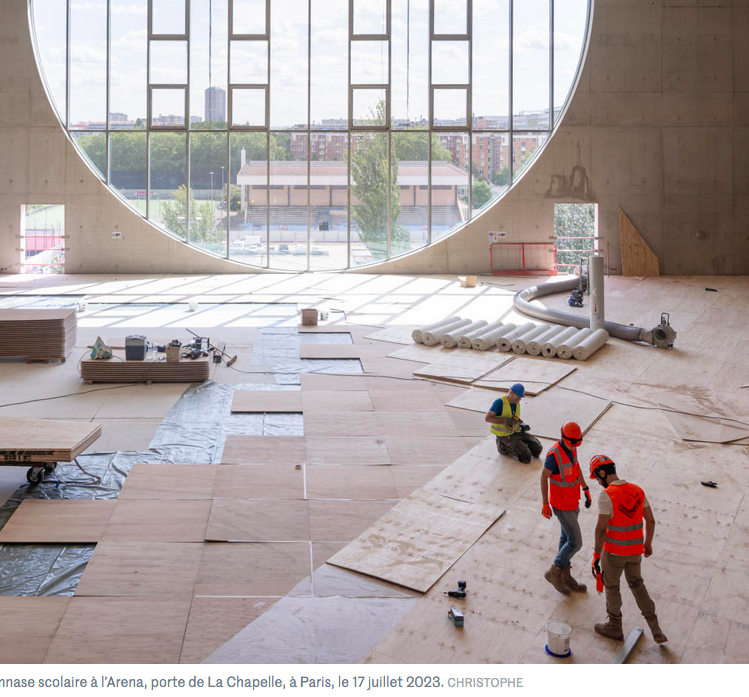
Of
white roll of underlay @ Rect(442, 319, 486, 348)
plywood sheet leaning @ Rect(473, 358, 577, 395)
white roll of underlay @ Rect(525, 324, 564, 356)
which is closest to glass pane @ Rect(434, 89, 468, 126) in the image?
white roll of underlay @ Rect(442, 319, 486, 348)

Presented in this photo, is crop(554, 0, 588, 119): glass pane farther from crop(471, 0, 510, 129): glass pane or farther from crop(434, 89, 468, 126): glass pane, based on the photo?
crop(434, 89, 468, 126): glass pane

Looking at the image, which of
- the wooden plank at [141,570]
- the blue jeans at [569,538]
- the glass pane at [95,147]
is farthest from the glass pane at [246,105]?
the blue jeans at [569,538]

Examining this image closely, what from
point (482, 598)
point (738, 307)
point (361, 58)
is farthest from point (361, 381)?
point (361, 58)

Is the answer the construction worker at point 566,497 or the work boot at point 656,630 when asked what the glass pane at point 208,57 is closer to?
the construction worker at point 566,497

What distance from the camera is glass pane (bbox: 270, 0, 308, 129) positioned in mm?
18859

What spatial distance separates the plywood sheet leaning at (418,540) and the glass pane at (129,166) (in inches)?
601

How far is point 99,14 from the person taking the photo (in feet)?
60.8

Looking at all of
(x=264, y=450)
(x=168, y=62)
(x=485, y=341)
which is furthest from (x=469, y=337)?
(x=168, y=62)

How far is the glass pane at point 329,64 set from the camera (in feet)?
61.9

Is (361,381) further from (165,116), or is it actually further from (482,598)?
(165,116)

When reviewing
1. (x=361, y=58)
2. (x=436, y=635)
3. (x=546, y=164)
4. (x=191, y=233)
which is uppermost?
(x=361, y=58)

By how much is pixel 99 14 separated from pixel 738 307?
50.7 feet

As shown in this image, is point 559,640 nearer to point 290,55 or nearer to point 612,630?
point 612,630

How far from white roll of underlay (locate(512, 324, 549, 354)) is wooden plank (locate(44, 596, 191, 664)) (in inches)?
284
